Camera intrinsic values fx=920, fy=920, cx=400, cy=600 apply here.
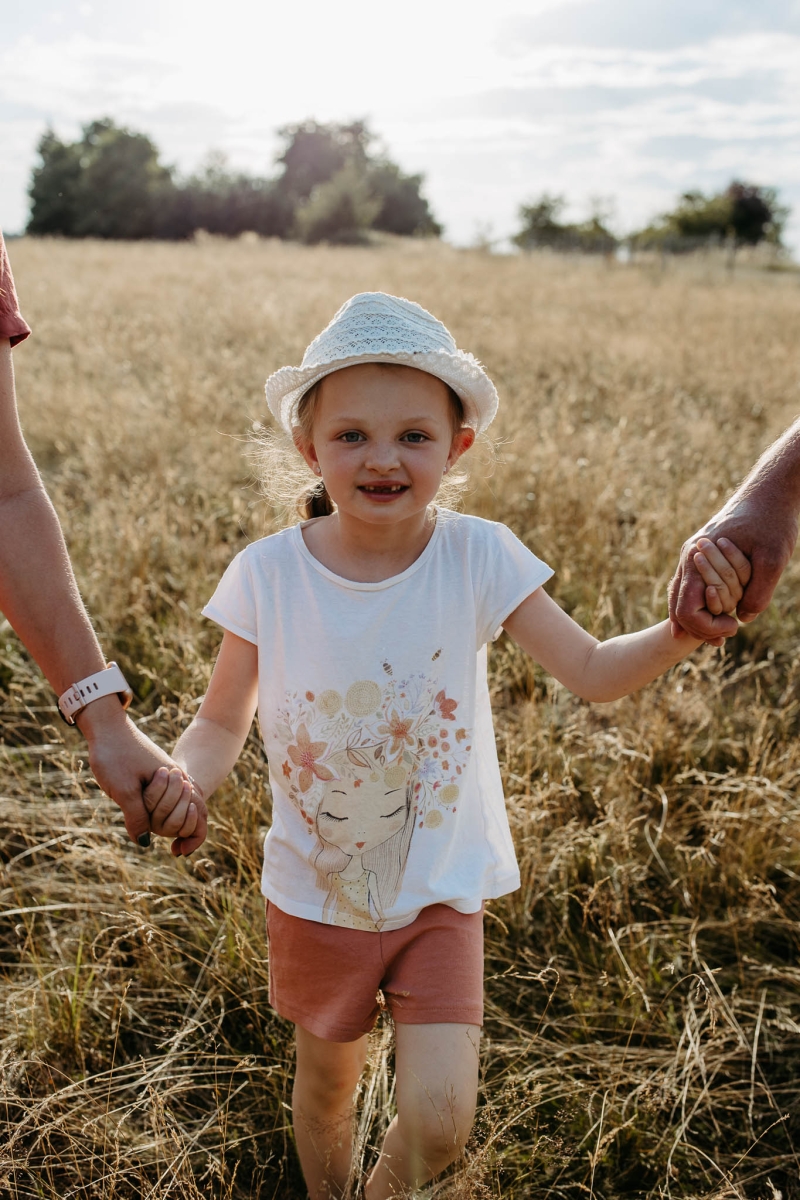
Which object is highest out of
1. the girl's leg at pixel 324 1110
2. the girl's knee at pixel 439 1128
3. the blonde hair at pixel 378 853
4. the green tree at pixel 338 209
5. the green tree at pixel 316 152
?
the green tree at pixel 316 152

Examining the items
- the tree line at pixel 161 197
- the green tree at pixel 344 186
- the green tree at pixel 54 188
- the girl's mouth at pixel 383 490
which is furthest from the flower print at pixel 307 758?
the green tree at pixel 54 188

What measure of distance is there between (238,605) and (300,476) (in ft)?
1.35

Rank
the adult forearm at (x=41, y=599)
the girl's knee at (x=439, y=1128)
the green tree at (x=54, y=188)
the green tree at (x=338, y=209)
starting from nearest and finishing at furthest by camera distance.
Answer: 1. the girl's knee at (x=439, y=1128)
2. the adult forearm at (x=41, y=599)
3. the green tree at (x=338, y=209)
4. the green tree at (x=54, y=188)

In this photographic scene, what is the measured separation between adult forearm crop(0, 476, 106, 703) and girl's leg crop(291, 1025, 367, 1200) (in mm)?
834

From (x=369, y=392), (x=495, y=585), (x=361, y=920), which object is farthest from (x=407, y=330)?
(x=361, y=920)

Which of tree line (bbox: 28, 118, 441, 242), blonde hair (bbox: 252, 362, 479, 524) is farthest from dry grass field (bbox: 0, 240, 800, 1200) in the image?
tree line (bbox: 28, 118, 441, 242)

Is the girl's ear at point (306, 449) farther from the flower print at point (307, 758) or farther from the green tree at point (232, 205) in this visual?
the green tree at point (232, 205)

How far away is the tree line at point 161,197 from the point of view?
44.1 m

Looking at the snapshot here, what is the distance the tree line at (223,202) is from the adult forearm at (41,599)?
37.5 metres

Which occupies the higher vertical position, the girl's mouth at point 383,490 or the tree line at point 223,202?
the tree line at point 223,202

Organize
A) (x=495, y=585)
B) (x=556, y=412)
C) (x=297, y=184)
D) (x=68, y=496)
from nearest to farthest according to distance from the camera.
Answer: (x=495, y=585) → (x=68, y=496) → (x=556, y=412) → (x=297, y=184)

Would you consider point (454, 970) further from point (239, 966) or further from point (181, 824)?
point (239, 966)

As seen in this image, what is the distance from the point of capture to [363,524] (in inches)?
68.7

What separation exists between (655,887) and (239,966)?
114 centimetres
